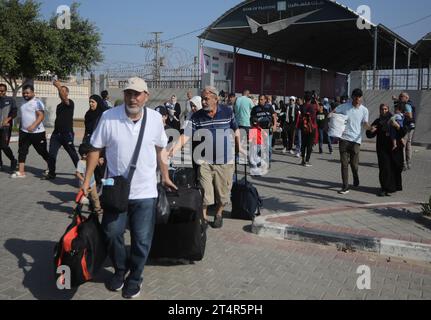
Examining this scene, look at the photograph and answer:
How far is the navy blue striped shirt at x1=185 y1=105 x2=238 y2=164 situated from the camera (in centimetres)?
591

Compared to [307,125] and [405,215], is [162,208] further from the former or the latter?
[307,125]

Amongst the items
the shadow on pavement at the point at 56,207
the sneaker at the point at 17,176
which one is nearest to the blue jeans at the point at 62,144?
the sneaker at the point at 17,176

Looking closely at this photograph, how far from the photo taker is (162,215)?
4.05 metres

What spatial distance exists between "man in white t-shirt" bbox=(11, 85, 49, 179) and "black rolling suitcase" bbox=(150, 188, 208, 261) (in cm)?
570

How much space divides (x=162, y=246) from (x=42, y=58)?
706 inches

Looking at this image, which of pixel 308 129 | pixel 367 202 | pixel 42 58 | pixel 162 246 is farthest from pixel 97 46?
pixel 162 246

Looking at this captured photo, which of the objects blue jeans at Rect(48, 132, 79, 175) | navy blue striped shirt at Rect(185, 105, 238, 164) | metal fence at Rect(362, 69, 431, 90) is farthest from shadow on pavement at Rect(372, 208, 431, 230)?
metal fence at Rect(362, 69, 431, 90)

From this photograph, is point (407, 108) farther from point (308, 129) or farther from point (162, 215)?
point (162, 215)

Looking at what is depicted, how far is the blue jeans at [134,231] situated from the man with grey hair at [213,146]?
202 cm

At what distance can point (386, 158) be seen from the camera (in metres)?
8.59

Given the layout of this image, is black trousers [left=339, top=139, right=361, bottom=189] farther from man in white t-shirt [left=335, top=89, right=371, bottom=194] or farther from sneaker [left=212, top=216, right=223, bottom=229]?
sneaker [left=212, top=216, right=223, bottom=229]

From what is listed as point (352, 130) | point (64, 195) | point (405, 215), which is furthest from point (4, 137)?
point (405, 215)

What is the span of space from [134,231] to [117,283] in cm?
55
